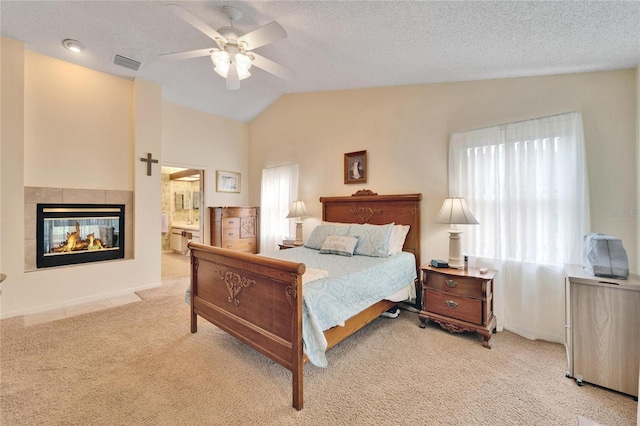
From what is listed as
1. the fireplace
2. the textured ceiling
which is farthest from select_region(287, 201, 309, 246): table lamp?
the fireplace

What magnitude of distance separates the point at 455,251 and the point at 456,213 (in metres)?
0.41

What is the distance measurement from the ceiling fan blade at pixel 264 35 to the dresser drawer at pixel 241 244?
12.3 feet

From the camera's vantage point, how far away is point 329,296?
1970 mm

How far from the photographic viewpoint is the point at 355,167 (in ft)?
12.9

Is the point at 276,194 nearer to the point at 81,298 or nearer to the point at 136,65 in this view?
the point at 136,65

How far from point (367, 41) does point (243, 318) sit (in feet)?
8.75

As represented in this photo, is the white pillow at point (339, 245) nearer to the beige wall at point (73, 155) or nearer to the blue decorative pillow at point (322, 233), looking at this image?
the blue decorative pillow at point (322, 233)

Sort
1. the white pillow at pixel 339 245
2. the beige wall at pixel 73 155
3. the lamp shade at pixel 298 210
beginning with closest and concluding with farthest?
1. the beige wall at pixel 73 155
2. the white pillow at pixel 339 245
3. the lamp shade at pixel 298 210

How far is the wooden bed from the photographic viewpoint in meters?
1.67

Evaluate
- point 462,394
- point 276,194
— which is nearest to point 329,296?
point 462,394

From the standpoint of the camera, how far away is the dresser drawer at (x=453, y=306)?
2488 mm

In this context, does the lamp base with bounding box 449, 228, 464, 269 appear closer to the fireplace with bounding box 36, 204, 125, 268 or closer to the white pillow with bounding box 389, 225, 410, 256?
the white pillow with bounding box 389, 225, 410, 256

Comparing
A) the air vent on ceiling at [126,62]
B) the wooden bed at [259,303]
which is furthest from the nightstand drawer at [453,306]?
the air vent on ceiling at [126,62]

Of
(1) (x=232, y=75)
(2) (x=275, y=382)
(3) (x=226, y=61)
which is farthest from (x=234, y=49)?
(2) (x=275, y=382)
